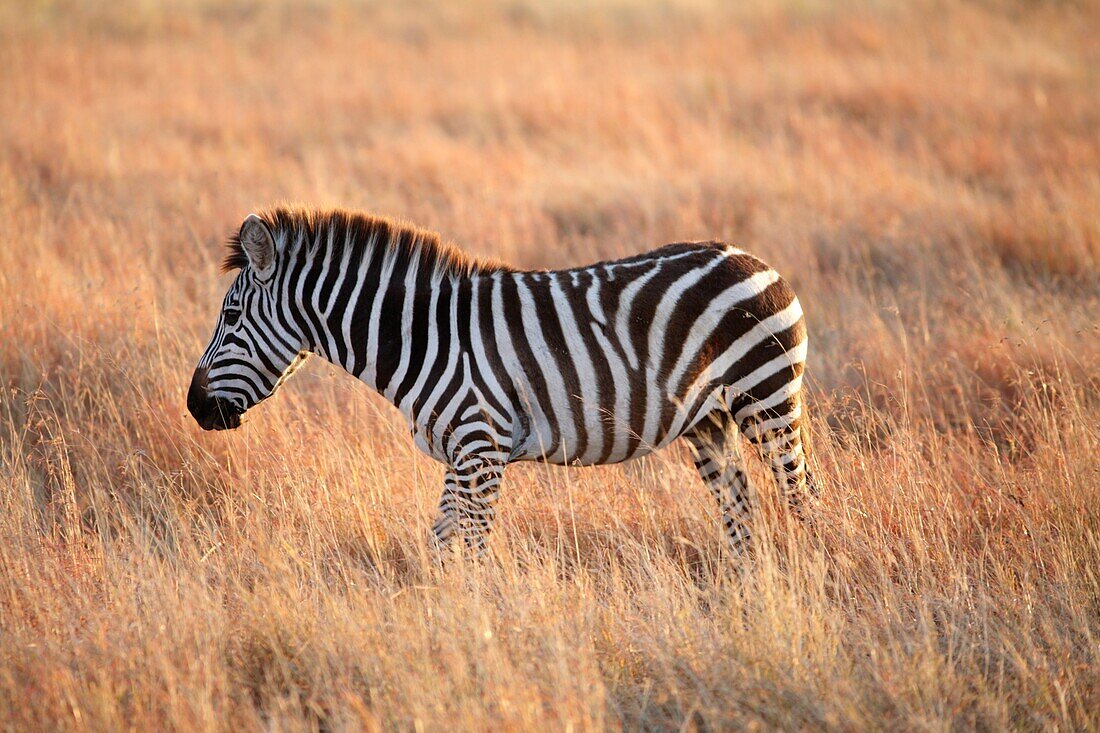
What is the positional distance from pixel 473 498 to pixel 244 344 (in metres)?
1.36

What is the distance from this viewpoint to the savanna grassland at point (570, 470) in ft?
11.6

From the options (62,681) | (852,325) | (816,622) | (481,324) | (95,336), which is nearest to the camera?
(62,681)

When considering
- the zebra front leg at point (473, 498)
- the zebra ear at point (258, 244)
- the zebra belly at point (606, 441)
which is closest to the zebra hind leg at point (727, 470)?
the zebra belly at point (606, 441)

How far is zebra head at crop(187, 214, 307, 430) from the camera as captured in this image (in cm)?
451

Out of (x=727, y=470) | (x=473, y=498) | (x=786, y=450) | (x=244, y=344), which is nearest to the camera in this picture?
(x=473, y=498)

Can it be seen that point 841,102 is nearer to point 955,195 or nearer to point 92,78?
point 955,195

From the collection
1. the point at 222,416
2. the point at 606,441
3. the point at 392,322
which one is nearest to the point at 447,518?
the point at 606,441

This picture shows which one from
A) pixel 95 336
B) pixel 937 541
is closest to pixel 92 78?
pixel 95 336

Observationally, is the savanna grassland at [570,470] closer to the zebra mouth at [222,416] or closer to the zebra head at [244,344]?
the zebra mouth at [222,416]

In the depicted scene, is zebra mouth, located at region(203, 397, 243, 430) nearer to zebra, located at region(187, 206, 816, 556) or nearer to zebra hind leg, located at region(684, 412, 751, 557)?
zebra, located at region(187, 206, 816, 556)

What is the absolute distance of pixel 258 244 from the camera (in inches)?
173

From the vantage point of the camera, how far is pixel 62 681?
340cm

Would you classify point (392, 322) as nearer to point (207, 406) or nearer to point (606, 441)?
point (207, 406)

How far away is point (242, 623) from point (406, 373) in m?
1.31
